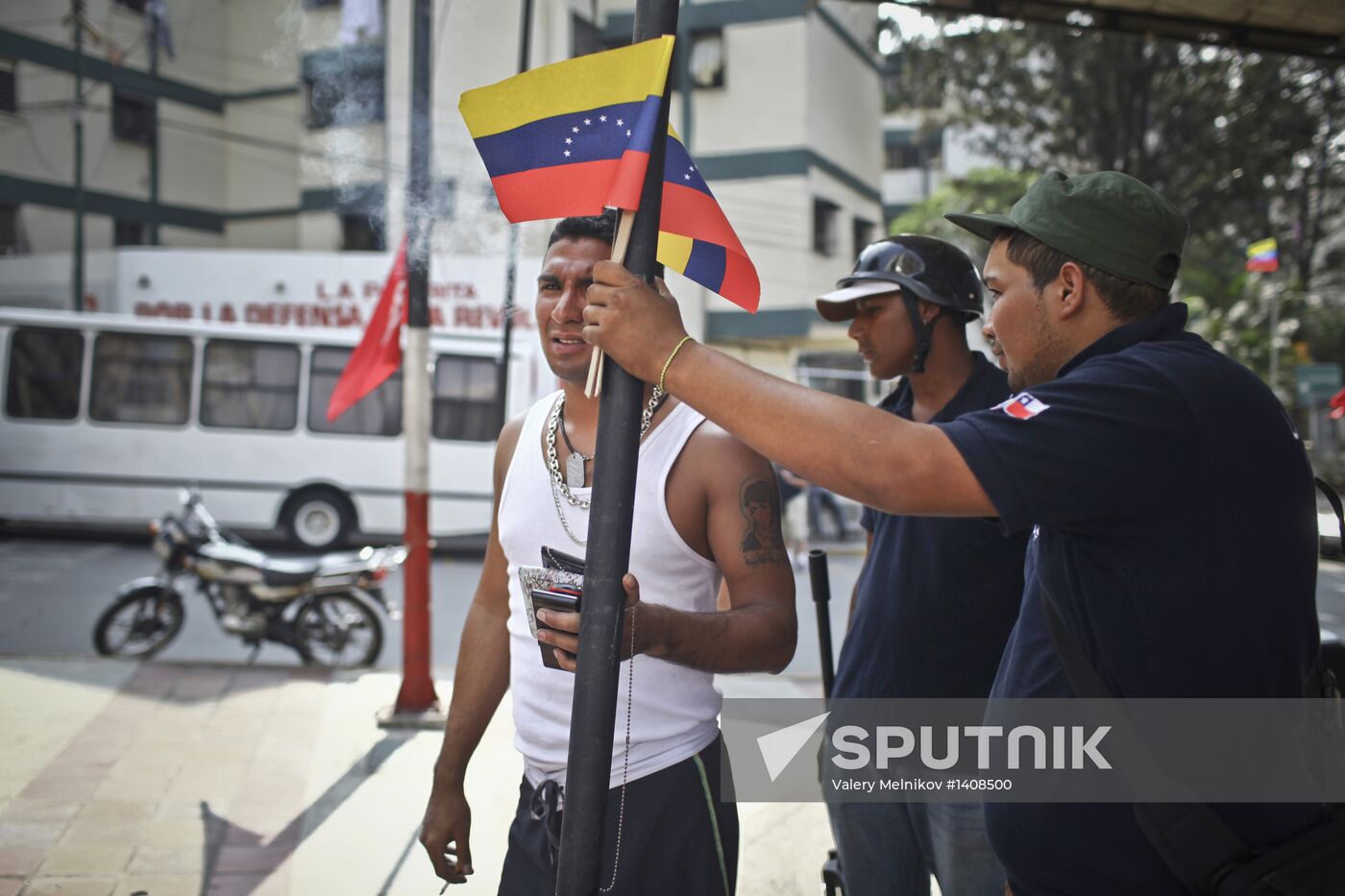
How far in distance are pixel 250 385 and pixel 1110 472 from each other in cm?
1395

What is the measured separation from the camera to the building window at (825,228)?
20.8 metres

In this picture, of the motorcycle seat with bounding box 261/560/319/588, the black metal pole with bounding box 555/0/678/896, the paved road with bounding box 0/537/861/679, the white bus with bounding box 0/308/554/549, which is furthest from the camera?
the white bus with bounding box 0/308/554/549

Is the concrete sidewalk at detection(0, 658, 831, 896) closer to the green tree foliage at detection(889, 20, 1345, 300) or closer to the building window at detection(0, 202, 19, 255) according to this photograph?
the green tree foliage at detection(889, 20, 1345, 300)

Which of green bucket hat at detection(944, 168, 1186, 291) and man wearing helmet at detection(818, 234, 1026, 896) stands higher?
green bucket hat at detection(944, 168, 1186, 291)

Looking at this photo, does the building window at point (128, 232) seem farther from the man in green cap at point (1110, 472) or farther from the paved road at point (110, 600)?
the man in green cap at point (1110, 472)

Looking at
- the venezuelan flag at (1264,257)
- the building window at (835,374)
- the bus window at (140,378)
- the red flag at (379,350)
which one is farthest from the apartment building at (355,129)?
the red flag at (379,350)

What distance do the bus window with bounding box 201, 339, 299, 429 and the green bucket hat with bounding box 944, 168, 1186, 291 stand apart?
13422mm

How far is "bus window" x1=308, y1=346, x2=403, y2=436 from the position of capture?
14.0 metres

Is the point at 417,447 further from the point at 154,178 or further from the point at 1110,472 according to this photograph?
the point at 154,178

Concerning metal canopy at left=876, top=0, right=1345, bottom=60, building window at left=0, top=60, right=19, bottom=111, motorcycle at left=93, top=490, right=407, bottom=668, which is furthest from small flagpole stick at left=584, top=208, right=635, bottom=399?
building window at left=0, top=60, right=19, bottom=111

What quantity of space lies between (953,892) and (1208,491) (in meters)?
1.25

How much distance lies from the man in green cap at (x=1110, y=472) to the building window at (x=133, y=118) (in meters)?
24.2

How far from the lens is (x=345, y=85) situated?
20953 mm

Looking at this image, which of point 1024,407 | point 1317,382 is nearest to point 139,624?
point 1024,407
